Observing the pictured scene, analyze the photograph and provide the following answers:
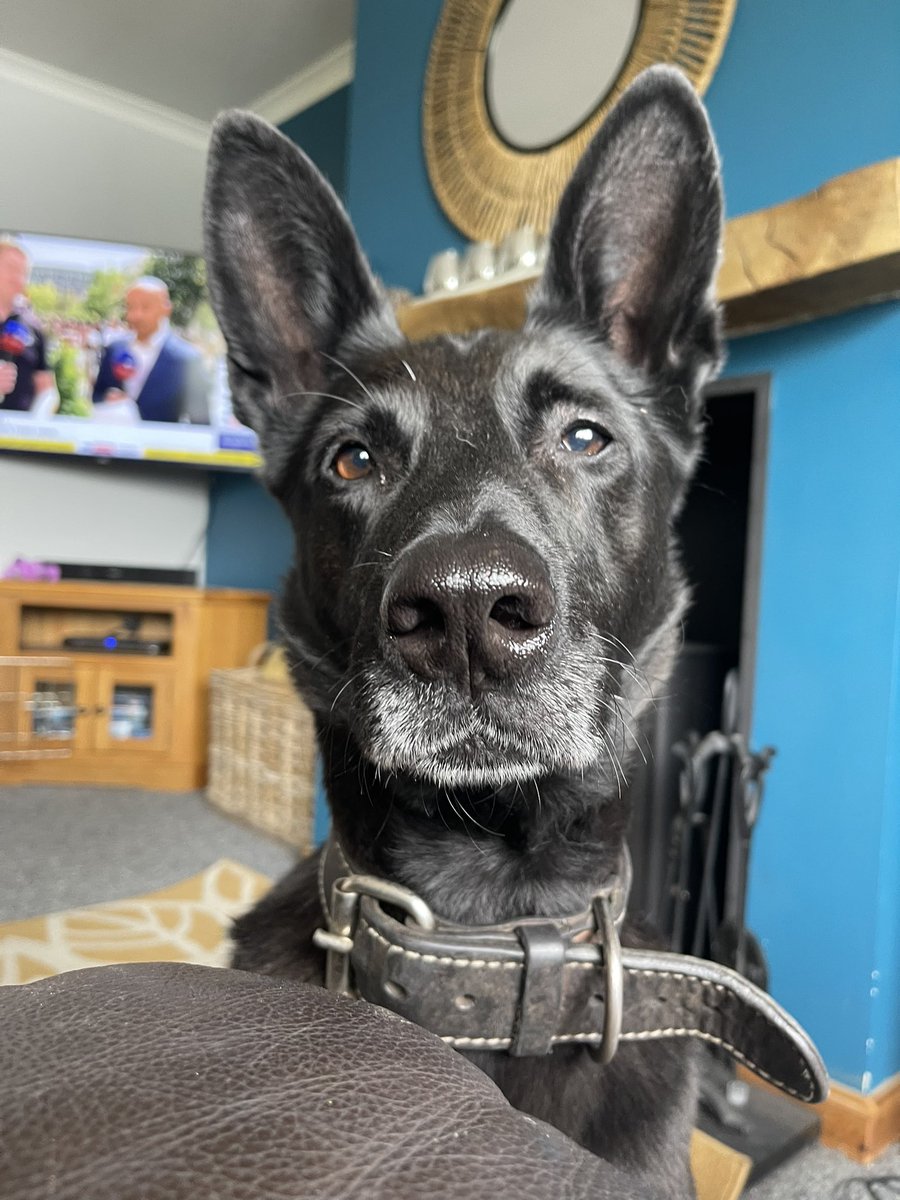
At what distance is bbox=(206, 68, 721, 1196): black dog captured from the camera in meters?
0.67

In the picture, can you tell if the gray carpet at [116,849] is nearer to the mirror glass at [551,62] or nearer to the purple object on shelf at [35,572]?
the purple object on shelf at [35,572]

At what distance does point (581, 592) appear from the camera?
78 cm

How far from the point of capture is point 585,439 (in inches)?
36.1

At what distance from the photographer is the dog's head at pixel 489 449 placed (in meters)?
0.67

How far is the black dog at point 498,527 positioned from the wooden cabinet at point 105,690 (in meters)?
2.34

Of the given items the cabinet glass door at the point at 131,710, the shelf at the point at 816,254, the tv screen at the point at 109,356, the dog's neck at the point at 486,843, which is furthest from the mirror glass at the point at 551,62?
the cabinet glass door at the point at 131,710

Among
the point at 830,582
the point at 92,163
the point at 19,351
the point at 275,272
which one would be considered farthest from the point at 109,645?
the point at 830,582

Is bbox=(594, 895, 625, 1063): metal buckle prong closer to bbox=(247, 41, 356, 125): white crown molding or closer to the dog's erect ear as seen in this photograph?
the dog's erect ear

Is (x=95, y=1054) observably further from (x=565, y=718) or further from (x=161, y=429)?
(x=161, y=429)

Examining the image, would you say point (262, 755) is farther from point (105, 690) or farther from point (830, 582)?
point (830, 582)

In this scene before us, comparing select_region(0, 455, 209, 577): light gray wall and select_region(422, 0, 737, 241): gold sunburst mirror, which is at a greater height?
select_region(422, 0, 737, 241): gold sunburst mirror

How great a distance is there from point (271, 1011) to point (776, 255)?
1407mm

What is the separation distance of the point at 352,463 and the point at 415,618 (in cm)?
37

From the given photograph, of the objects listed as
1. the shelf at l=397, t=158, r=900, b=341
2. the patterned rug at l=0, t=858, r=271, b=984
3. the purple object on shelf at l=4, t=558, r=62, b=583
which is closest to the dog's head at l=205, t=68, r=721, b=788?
the shelf at l=397, t=158, r=900, b=341
